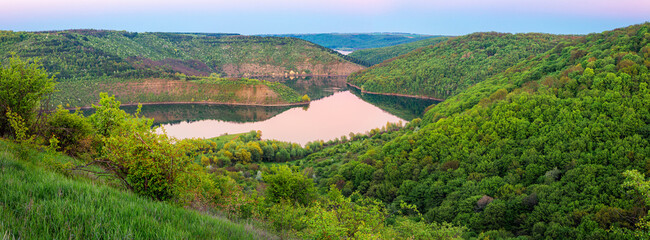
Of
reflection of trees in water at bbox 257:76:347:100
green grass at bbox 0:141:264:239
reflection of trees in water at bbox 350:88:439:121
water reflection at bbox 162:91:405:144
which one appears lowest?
water reflection at bbox 162:91:405:144

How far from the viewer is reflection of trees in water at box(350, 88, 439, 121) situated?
109 metres

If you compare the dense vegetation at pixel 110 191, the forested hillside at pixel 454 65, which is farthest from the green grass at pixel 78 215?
the forested hillside at pixel 454 65

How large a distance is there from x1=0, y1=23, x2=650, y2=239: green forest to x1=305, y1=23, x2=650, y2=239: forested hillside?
0.47 ft

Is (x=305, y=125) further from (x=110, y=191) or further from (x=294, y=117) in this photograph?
(x=110, y=191)

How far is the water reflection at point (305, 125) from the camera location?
269 ft

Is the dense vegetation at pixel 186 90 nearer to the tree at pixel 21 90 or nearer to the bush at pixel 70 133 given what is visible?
the bush at pixel 70 133

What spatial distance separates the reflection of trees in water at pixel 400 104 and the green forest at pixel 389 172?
44.4 m

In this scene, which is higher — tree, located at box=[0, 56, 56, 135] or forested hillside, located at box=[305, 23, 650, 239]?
tree, located at box=[0, 56, 56, 135]

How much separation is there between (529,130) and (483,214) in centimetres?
1622

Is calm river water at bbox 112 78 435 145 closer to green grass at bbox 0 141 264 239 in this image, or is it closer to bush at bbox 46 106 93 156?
bush at bbox 46 106 93 156

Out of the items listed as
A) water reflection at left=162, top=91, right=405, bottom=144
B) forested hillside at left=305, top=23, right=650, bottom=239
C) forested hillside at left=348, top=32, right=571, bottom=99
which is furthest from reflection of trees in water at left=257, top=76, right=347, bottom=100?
forested hillside at left=305, top=23, right=650, bottom=239

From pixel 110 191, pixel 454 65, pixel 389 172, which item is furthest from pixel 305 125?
pixel 454 65

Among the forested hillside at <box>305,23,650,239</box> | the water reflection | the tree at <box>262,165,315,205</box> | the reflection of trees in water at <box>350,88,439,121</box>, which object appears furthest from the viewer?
the reflection of trees in water at <box>350,88,439,121</box>

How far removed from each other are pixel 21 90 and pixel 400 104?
120 meters
